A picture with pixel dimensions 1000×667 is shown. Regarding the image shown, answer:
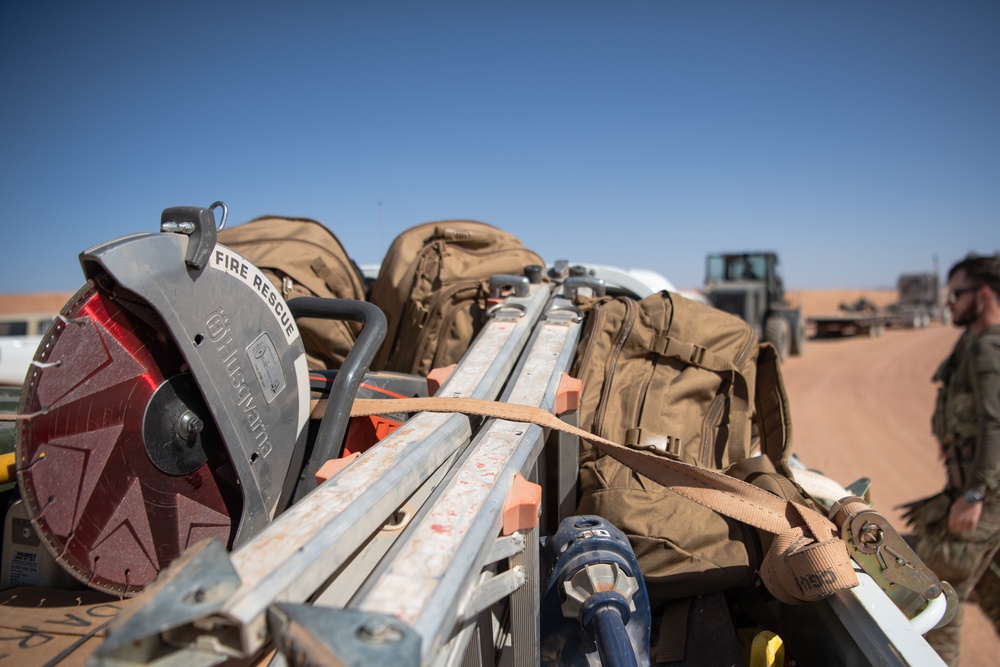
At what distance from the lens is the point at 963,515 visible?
3027 millimetres

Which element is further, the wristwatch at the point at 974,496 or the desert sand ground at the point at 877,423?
the desert sand ground at the point at 877,423

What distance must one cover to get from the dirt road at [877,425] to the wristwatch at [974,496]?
33 centimetres

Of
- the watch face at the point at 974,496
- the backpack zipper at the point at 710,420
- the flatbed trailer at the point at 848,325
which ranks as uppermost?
the backpack zipper at the point at 710,420

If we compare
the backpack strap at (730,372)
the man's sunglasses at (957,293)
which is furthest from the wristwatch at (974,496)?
the backpack strap at (730,372)

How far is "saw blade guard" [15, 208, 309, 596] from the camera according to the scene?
42.1 inches

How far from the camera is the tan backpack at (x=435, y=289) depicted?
95.1 inches

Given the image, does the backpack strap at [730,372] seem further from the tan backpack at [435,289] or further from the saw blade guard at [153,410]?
the saw blade guard at [153,410]

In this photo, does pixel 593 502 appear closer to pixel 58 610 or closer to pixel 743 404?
pixel 743 404

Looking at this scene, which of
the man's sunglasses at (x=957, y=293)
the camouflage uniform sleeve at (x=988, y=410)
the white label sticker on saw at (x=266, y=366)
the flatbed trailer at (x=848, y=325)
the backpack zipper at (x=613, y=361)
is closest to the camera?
the white label sticker on saw at (x=266, y=366)

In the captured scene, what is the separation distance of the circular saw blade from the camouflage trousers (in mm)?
3311

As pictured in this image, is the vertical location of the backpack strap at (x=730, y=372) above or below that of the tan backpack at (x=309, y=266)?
below

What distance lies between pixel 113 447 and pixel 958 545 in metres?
3.72

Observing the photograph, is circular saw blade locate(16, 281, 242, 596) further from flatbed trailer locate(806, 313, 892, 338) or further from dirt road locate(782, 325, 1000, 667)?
flatbed trailer locate(806, 313, 892, 338)

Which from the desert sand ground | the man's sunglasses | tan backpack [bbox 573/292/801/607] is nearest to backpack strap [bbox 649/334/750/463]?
tan backpack [bbox 573/292/801/607]
